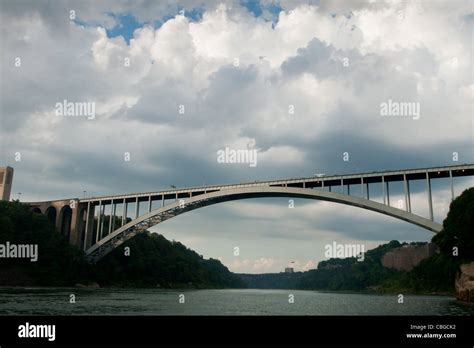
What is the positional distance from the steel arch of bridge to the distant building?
2459 centimetres

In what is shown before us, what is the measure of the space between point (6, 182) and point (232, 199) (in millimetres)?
46528

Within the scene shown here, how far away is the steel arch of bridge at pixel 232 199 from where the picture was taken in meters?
39.4

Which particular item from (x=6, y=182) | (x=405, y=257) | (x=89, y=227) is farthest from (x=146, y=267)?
(x=405, y=257)

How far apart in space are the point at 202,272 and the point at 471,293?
270 feet

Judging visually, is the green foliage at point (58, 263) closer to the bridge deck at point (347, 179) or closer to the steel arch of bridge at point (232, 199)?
the steel arch of bridge at point (232, 199)

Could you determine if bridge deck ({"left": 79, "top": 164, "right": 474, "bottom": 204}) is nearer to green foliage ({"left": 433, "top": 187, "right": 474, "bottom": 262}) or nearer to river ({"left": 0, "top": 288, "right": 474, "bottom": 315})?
green foliage ({"left": 433, "top": 187, "right": 474, "bottom": 262})

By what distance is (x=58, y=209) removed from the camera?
6831cm

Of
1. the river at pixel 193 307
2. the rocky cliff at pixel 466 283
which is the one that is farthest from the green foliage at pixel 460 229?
the river at pixel 193 307

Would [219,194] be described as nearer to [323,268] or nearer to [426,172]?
[426,172]

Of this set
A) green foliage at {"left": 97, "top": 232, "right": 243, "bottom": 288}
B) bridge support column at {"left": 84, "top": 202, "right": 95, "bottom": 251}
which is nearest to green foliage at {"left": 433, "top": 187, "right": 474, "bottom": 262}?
bridge support column at {"left": 84, "top": 202, "right": 95, "bottom": 251}

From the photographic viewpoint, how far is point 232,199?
174 feet

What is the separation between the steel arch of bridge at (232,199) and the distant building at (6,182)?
24.6 metres
